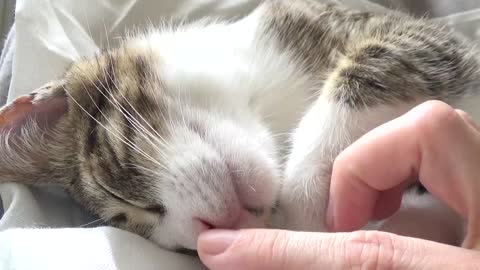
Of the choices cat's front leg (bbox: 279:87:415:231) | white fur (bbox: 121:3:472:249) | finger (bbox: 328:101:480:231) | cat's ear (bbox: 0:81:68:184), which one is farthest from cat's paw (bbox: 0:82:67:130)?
finger (bbox: 328:101:480:231)

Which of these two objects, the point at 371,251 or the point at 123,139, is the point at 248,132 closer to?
the point at 123,139

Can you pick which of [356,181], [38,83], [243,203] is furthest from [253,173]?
[38,83]

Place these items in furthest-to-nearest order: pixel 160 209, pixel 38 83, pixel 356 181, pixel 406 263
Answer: pixel 38 83 < pixel 160 209 < pixel 356 181 < pixel 406 263

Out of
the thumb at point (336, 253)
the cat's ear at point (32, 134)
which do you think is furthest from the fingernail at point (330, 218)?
the cat's ear at point (32, 134)

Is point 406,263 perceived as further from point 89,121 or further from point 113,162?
point 89,121

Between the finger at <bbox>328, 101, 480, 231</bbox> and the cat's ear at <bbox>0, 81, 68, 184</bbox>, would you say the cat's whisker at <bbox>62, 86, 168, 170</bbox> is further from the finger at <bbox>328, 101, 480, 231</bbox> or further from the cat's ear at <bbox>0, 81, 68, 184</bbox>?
the finger at <bbox>328, 101, 480, 231</bbox>

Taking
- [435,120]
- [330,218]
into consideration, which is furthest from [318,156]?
[435,120]

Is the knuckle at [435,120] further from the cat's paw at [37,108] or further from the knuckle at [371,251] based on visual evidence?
the cat's paw at [37,108]
